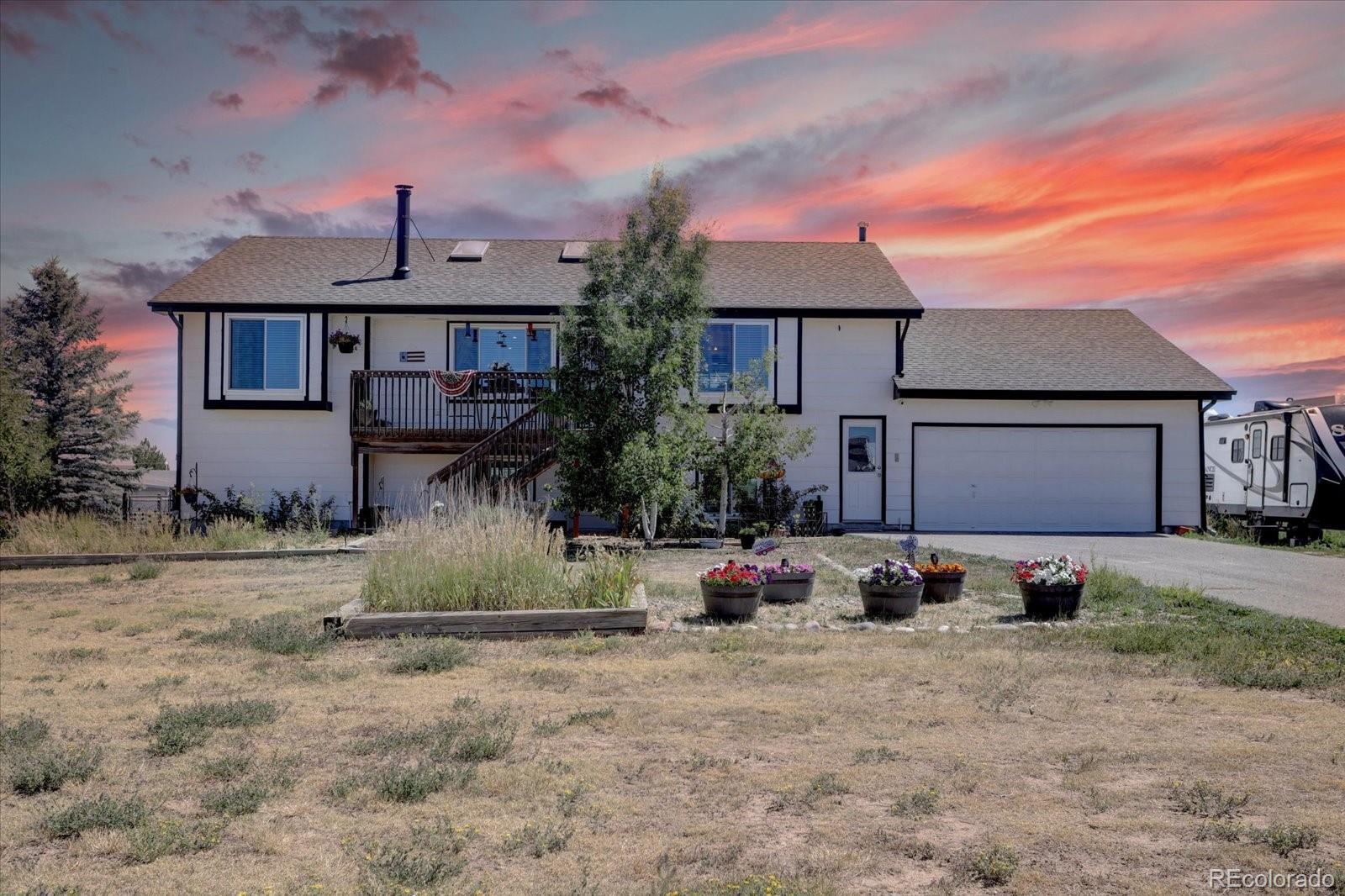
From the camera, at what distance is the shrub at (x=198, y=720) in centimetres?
576

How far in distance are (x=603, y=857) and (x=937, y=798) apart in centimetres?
165

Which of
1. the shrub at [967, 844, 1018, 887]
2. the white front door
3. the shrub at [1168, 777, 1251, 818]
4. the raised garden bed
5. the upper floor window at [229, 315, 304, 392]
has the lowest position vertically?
the shrub at [967, 844, 1018, 887]

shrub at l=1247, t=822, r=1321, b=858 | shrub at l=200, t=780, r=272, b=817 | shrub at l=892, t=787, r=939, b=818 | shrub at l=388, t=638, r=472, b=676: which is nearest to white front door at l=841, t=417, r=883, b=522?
shrub at l=388, t=638, r=472, b=676

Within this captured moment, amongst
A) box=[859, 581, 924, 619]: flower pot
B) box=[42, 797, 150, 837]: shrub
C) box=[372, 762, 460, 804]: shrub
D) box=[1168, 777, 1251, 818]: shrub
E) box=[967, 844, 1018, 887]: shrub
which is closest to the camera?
box=[967, 844, 1018, 887]: shrub

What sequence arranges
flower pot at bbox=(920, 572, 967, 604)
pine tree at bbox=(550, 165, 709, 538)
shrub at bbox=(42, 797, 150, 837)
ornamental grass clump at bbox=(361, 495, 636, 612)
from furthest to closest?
1. pine tree at bbox=(550, 165, 709, 538)
2. flower pot at bbox=(920, 572, 967, 604)
3. ornamental grass clump at bbox=(361, 495, 636, 612)
4. shrub at bbox=(42, 797, 150, 837)

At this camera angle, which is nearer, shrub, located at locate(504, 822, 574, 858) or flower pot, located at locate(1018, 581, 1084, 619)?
shrub, located at locate(504, 822, 574, 858)

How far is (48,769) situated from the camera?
17.2ft

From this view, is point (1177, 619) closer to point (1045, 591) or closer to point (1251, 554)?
point (1045, 591)

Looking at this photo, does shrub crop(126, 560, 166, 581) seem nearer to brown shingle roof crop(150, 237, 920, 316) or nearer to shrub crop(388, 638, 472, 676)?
shrub crop(388, 638, 472, 676)

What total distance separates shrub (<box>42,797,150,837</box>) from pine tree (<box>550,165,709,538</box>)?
12.9m

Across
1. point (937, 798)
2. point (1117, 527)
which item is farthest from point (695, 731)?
point (1117, 527)

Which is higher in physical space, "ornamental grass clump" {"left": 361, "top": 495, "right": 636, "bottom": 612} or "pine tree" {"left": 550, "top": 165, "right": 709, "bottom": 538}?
"pine tree" {"left": 550, "top": 165, "right": 709, "bottom": 538}

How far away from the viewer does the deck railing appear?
21281 mm

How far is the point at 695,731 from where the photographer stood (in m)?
6.05
